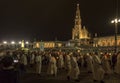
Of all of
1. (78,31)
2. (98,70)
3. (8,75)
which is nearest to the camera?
(8,75)

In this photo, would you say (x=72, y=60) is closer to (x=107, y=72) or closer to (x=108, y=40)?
(x=107, y=72)

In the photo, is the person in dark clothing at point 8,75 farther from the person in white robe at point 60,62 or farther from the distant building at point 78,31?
the distant building at point 78,31

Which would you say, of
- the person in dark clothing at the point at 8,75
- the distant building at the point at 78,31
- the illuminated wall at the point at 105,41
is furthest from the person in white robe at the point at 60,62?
the distant building at the point at 78,31

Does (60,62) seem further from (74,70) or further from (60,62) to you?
(74,70)

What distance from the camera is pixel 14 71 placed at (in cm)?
566

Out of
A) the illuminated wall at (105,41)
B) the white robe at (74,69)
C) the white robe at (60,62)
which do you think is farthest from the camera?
the illuminated wall at (105,41)

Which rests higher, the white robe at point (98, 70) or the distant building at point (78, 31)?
the distant building at point (78, 31)

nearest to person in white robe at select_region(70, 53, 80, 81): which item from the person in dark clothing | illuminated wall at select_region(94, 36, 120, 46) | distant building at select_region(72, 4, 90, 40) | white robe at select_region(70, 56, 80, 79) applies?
white robe at select_region(70, 56, 80, 79)

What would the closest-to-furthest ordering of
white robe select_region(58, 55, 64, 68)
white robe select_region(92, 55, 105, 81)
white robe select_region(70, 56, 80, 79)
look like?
white robe select_region(92, 55, 105, 81) < white robe select_region(70, 56, 80, 79) < white robe select_region(58, 55, 64, 68)

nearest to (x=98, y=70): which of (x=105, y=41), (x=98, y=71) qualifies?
(x=98, y=71)

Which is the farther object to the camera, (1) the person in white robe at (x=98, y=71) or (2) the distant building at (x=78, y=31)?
(2) the distant building at (x=78, y=31)

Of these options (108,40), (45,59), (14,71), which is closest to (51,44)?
(108,40)

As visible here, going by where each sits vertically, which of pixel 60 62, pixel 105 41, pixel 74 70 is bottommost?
pixel 74 70

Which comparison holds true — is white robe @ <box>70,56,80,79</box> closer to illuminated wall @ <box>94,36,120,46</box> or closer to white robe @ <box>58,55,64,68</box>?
white robe @ <box>58,55,64,68</box>
